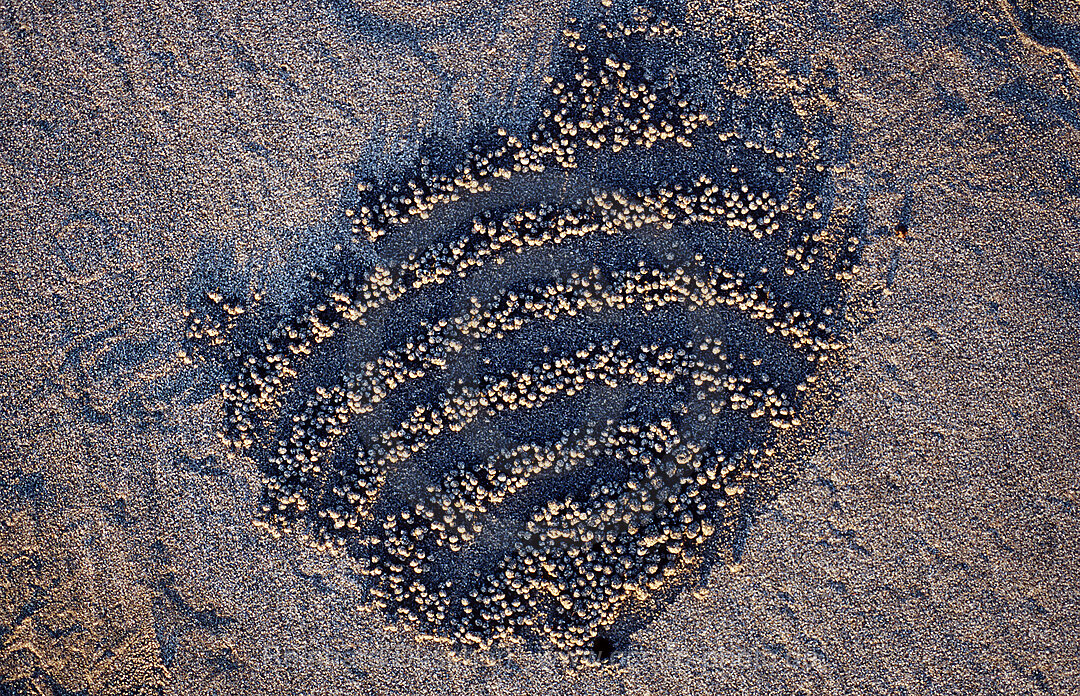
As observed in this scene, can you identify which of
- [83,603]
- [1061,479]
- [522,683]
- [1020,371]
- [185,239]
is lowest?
[83,603]

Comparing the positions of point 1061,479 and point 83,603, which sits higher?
point 1061,479

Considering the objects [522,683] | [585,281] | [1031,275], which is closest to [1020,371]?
[1031,275]

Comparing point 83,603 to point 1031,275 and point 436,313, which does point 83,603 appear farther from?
point 1031,275
